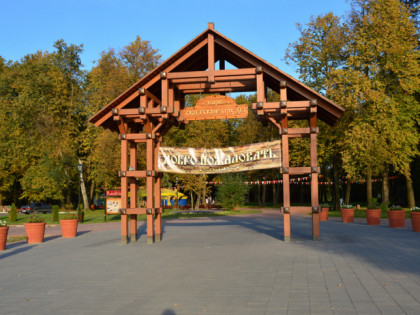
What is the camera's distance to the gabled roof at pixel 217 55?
532 inches

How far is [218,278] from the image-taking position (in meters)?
7.93

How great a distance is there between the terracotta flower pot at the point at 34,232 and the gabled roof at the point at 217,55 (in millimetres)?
4908

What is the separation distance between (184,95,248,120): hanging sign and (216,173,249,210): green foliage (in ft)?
89.1

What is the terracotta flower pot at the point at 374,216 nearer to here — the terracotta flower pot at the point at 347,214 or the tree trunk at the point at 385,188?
the terracotta flower pot at the point at 347,214

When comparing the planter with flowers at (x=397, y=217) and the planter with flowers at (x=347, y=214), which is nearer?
the planter with flowers at (x=397, y=217)

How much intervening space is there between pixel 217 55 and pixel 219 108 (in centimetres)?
263

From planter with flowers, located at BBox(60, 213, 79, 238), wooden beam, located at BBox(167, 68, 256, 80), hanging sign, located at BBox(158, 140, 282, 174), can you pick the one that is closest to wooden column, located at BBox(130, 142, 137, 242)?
hanging sign, located at BBox(158, 140, 282, 174)

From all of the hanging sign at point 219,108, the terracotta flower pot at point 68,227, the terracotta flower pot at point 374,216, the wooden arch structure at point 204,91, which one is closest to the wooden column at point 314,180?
the wooden arch structure at point 204,91

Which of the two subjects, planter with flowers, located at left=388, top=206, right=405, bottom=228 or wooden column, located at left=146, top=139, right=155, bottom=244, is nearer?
wooden column, located at left=146, top=139, right=155, bottom=244

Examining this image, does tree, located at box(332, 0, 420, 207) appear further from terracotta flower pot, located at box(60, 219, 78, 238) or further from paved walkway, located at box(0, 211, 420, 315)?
terracotta flower pot, located at box(60, 219, 78, 238)

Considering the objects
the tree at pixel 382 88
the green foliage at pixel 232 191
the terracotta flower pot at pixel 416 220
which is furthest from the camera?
the green foliage at pixel 232 191

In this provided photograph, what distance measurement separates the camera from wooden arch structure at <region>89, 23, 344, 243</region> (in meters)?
13.5

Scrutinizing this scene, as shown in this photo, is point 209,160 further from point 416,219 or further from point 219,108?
point 416,219

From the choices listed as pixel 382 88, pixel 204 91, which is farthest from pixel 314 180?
pixel 382 88
